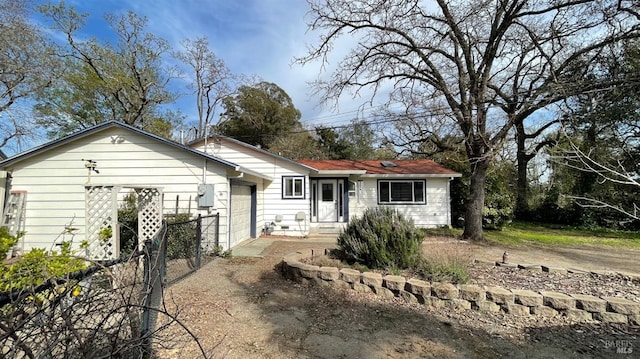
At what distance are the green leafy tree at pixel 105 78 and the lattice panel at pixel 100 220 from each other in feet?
47.6

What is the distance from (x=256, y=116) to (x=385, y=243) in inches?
906

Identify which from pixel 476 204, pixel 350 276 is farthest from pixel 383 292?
pixel 476 204

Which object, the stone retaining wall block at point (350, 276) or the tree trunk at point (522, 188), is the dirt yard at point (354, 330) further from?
the tree trunk at point (522, 188)

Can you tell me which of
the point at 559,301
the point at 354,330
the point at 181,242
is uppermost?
the point at 181,242

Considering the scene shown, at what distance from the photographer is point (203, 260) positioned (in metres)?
7.29

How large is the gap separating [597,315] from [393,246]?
9.19 ft

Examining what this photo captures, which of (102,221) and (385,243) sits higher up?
(102,221)

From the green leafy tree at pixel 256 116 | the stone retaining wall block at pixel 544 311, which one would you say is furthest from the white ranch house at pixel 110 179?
the green leafy tree at pixel 256 116

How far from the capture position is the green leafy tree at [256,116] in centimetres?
2667

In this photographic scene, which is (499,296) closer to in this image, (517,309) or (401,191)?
(517,309)

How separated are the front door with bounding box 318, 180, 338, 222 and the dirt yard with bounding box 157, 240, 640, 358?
8398 mm

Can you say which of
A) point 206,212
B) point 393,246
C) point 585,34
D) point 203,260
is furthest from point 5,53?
point 585,34

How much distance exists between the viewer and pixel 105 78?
63.8 feet

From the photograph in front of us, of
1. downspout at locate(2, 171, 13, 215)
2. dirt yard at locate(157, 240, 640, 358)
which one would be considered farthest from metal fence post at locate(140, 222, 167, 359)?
downspout at locate(2, 171, 13, 215)
